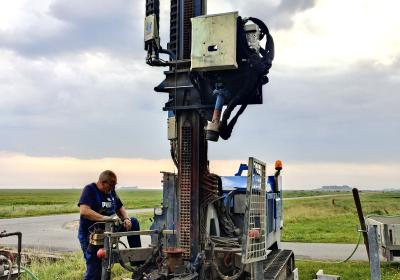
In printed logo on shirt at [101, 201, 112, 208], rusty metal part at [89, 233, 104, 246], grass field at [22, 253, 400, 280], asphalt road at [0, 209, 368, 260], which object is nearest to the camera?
rusty metal part at [89, 233, 104, 246]

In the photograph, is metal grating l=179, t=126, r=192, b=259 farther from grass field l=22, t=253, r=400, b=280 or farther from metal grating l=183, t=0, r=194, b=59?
grass field l=22, t=253, r=400, b=280

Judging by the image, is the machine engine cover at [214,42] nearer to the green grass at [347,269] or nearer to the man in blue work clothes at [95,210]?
the man in blue work clothes at [95,210]

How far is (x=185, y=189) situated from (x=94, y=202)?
1.23 metres

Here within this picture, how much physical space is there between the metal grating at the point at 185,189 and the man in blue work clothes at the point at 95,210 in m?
0.70

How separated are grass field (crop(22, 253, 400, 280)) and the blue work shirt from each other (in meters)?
3.07

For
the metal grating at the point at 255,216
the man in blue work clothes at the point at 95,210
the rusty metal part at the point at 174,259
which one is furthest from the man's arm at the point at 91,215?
the metal grating at the point at 255,216

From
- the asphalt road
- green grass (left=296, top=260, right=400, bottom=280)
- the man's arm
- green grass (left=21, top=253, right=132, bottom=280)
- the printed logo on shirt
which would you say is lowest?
the asphalt road

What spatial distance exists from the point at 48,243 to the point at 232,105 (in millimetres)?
12005

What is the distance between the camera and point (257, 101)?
648 centimetres

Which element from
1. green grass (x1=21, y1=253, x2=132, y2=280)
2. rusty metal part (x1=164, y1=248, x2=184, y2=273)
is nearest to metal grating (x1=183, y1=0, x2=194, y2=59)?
rusty metal part (x1=164, y1=248, x2=184, y2=273)

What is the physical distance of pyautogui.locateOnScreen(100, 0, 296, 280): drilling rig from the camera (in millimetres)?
5766

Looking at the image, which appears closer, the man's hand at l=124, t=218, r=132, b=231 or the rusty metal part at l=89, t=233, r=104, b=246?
the rusty metal part at l=89, t=233, r=104, b=246

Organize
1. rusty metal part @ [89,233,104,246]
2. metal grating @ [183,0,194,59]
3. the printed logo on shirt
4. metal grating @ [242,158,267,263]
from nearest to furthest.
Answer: metal grating @ [242,158,267,263] → rusty metal part @ [89,233,104,246] → the printed logo on shirt → metal grating @ [183,0,194,59]

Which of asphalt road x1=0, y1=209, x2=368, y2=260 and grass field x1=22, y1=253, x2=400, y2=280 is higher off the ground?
grass field x1=22, y1=253, x2=400, y2=280
